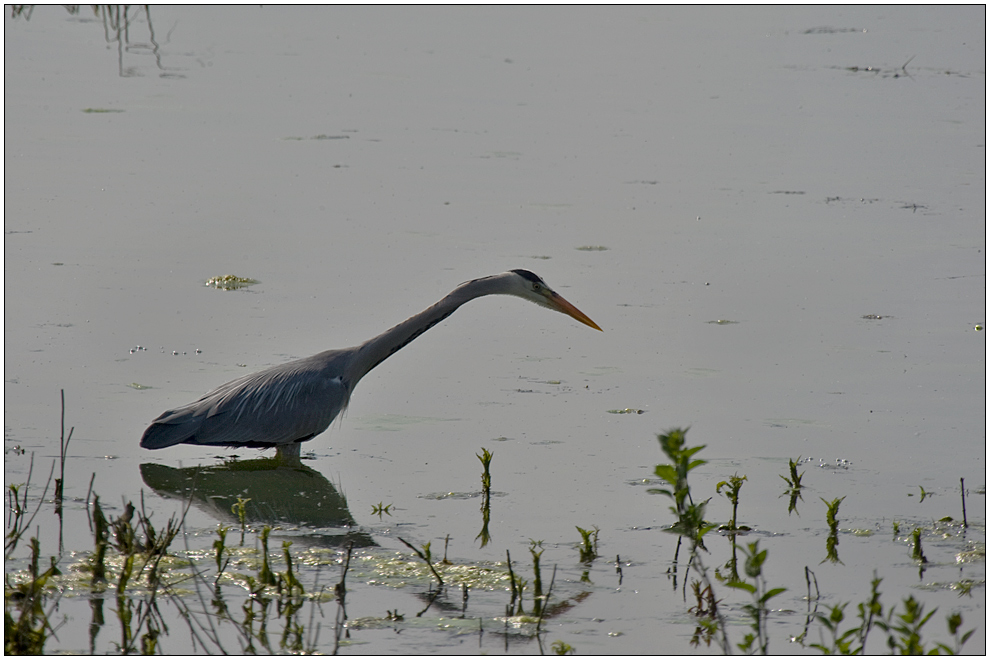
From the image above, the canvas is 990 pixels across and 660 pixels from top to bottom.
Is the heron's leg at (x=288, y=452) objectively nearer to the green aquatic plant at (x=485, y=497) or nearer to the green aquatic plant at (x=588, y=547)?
the green aquatic plant at (x=485, y=497)

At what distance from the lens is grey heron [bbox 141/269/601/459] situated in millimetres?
5266

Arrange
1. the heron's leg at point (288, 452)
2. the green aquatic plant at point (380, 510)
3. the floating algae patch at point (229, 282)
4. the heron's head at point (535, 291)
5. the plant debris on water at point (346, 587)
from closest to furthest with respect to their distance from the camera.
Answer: the plant debris on water at point (346, 587) → the green aquatic plant at point (380, 510) → the heron's leg at point (288, 452) → the heron's head at point (535, 291) → the floating algae patch at point (229, 282)

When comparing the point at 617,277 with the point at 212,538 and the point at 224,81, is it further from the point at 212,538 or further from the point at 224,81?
the point at 224,81

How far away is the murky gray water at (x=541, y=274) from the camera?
4.71m

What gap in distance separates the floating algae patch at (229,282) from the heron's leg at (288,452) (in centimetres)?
211

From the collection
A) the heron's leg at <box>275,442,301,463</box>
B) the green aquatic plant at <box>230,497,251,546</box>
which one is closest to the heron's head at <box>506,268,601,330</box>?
the heron's leg at <box>275,442,301,463</box>

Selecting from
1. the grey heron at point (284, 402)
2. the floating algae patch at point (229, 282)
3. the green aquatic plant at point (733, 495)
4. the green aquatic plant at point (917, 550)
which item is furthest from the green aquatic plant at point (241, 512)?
the floating algae patch at point (229, 282)

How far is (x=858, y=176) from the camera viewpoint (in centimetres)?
1012

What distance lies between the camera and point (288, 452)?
17.9ft

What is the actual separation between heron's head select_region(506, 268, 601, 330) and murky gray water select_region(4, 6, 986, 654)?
0.38m

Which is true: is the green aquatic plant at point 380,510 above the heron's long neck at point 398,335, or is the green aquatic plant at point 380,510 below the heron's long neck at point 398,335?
below

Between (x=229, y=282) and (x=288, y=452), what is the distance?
221 cm

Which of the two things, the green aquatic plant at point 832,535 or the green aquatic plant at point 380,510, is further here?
the green aquatic plant at point 380,510

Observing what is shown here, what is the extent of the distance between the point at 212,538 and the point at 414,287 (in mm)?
3210
